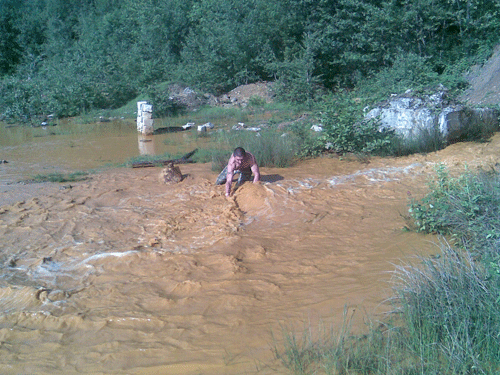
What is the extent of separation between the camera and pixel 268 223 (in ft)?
19.6

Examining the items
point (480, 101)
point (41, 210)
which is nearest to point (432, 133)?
point (480, 101)

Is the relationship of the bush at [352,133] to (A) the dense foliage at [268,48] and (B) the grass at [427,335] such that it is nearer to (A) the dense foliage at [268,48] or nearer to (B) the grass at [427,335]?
(B) the grass at [427,335]

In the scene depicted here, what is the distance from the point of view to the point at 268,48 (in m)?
20.0

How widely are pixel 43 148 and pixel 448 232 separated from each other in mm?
11147

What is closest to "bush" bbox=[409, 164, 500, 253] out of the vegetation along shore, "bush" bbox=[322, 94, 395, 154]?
the vegetation along shore

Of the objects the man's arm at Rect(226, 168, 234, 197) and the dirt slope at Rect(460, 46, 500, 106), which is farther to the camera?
the dirt slope at Rect(460, 46, 500, 106)

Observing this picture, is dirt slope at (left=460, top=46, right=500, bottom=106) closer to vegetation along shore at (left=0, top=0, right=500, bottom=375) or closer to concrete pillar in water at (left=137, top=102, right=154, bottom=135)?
vegetation along shore at (left=0, top=0, right=500, bottom=375)

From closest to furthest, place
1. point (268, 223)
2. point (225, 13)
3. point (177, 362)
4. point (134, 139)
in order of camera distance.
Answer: point (177, 362) → point (268, 223) → point (134, 139) → point (225, 13)

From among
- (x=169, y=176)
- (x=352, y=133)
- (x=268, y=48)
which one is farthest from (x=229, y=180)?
(x=268, y=48)

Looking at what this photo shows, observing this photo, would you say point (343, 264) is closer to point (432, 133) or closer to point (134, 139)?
point (432, 133)

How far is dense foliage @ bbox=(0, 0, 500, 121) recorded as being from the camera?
52.8 ft

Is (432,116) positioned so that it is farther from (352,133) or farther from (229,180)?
(229,180)

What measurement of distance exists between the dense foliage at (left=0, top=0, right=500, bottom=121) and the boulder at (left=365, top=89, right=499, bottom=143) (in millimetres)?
4821

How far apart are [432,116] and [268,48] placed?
12.4m
